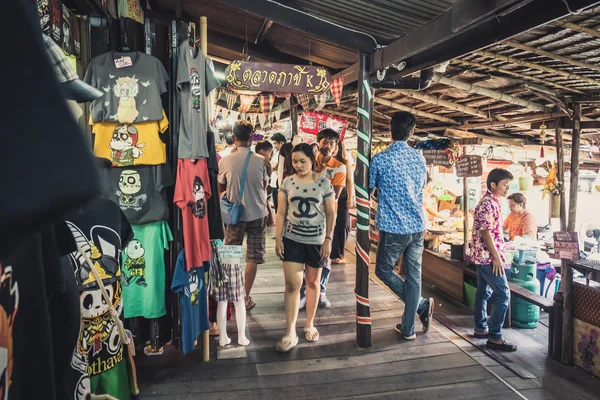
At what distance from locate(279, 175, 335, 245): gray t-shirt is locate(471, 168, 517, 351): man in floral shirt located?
174cm

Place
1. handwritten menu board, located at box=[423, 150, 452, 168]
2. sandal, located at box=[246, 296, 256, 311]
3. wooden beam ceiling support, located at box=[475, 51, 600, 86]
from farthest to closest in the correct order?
1. handwritten menu board, located at box=[423, 150, 452, 168]
2. sandal, located at box=[246, 296, 256, 311]
3. wooden beam ceiling support, located at box=[475, 51, 600, 86]

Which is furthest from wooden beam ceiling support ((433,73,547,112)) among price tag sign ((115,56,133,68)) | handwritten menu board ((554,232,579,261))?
price tag sign ((115,56,133,68))

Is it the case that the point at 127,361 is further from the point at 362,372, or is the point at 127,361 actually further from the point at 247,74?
the point at 247,74

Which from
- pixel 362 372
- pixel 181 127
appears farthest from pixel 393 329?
pixel 181 127

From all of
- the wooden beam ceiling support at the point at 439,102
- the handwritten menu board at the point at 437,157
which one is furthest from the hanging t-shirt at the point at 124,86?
the handwritten menu board at the point at 437,157

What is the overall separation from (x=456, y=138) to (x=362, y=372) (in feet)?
22.6

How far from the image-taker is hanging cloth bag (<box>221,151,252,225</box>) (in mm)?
4328

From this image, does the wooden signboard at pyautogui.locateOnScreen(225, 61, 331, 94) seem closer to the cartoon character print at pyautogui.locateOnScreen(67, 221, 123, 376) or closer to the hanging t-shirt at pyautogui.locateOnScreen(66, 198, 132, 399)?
the hanging t-shirt at pyautogui.locateOnScreen(66, 198, 132, 399)

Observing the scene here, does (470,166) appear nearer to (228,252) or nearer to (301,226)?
(301,226)

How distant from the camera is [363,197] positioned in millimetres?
4102

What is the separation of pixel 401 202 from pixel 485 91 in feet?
11.2

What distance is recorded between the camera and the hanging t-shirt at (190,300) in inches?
126

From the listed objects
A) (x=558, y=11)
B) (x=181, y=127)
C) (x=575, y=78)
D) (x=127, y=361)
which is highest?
(x=575, y=78)

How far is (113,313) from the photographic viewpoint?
5.68 ft
